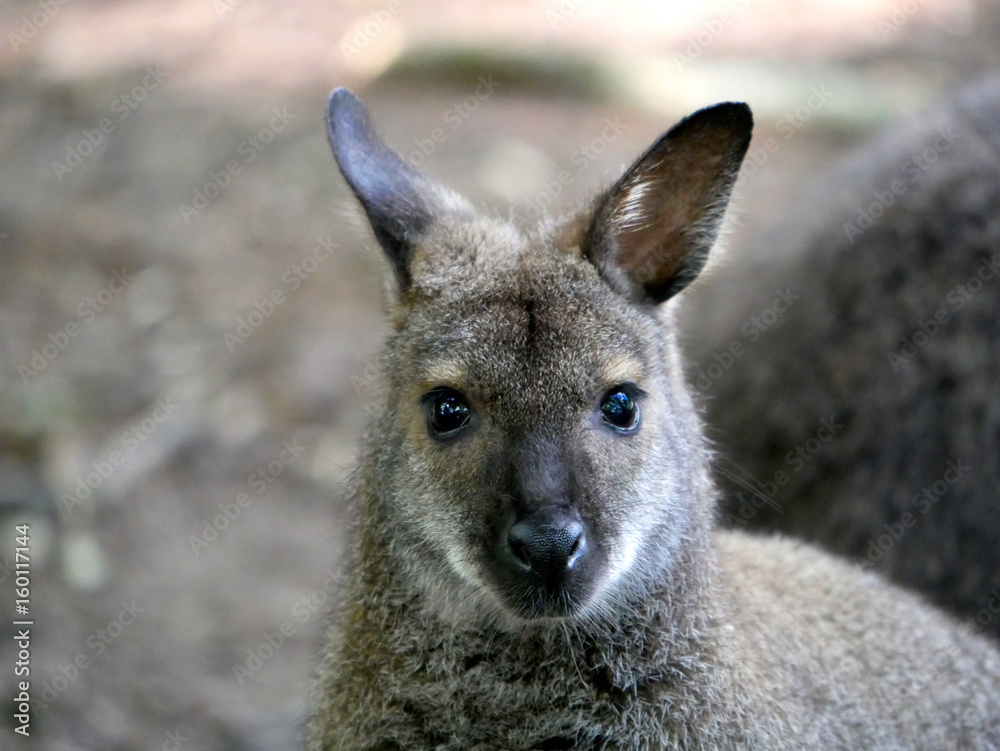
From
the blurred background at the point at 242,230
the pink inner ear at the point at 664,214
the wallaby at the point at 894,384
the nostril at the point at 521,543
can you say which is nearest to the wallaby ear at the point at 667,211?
the pink inner ear at the point at 664,214

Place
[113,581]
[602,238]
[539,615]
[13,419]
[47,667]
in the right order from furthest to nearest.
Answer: [13,419]
[113,581]
[47,667]
[602,238]
[539,615]

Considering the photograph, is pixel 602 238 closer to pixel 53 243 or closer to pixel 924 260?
pixel 924 260

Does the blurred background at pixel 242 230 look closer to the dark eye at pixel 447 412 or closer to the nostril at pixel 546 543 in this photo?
the dark eye at pixel 447 412

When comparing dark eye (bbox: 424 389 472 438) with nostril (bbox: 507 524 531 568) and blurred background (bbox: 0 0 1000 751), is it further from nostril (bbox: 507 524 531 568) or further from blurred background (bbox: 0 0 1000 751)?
blurred background (bbox: 0 0 1000 751)

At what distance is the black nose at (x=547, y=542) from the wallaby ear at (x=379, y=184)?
101 cm

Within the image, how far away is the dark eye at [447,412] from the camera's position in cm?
334

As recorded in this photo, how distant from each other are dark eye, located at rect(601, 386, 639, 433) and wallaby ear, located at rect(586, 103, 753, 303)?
384mm

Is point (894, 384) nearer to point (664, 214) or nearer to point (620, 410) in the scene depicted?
point (664, 214)

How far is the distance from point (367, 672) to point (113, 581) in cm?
305

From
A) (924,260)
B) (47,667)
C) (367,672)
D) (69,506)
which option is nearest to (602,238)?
(367,672)

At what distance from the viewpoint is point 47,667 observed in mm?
→ 5605

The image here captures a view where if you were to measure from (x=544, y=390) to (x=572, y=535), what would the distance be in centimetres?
43

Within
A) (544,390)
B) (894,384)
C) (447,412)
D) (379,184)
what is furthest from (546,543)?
(894,384)

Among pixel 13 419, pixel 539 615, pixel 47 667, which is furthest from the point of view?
pixel 13 419
